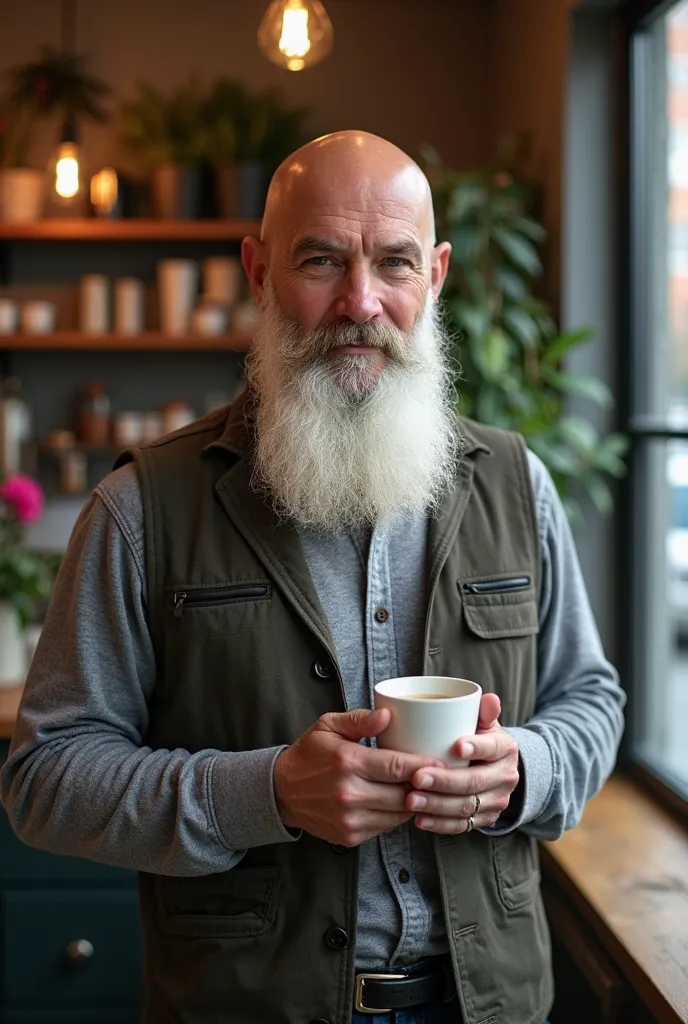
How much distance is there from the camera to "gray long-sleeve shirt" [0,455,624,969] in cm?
129

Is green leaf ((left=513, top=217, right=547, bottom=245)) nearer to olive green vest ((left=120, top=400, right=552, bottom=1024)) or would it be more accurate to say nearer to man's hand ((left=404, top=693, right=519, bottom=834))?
olive green vest ((left=120, top=400, right=552, bottom=1024))

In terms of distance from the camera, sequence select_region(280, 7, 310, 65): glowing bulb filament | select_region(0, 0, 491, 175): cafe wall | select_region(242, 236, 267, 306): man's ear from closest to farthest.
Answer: select_region(242, 236, 267, 306): man's ear → select_region(280, 7, 310, 65): glowing bulb filament → select_region(0, 0, 491, 175): cafe wall

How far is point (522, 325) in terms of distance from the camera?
107 inches

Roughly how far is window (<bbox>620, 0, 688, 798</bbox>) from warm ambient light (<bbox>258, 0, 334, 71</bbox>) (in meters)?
0.78

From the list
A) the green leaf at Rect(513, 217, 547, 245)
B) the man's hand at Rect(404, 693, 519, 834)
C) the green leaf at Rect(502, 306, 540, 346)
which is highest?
the green leaf at Rect(513, 217, 547, 245)

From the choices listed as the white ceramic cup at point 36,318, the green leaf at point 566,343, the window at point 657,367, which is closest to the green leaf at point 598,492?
the window at point 657,367

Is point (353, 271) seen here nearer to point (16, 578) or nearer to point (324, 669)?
point (324, 669)

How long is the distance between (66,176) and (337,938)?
254 centimetres

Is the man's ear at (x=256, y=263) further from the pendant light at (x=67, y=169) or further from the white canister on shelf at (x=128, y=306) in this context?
the white canister on shelf at (x=128, y=306)

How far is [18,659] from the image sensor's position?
9.23 ft

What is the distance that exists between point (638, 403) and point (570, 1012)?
1348 mm

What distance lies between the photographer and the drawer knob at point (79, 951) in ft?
8.05

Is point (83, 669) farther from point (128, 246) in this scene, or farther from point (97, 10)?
point (97, 10)

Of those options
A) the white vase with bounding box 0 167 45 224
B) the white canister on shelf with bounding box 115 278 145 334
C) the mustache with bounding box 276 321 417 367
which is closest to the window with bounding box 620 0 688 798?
the mustache with bounding box 276 321 417 367
